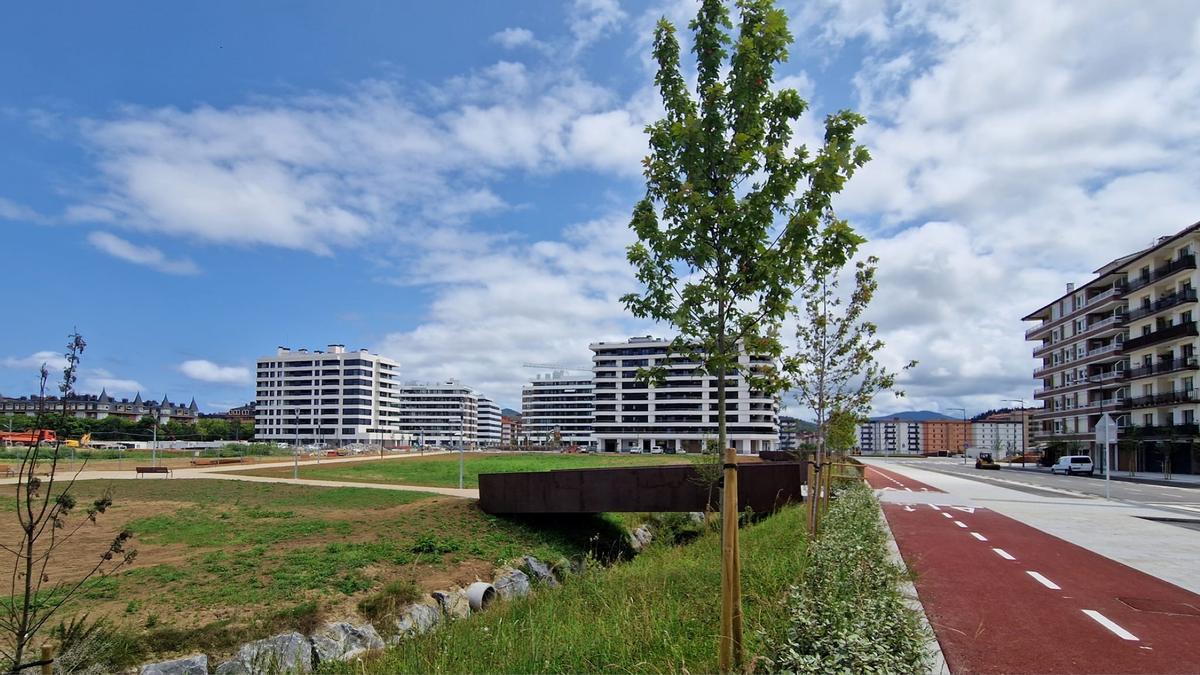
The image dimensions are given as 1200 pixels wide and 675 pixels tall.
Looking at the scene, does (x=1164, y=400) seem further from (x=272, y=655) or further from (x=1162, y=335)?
(x=272, y=655)

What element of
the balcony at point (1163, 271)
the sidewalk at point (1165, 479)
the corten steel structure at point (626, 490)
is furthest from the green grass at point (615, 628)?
the balcony at point (1163, 271)

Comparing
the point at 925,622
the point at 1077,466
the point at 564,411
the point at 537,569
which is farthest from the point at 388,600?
the point at 564,411

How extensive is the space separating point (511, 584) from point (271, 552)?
17.0 ft

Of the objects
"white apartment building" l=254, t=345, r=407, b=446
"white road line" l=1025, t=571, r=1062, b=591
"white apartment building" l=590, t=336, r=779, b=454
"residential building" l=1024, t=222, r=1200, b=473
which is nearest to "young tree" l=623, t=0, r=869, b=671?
"white road line" l=1025, t=571, r=1062, b=591

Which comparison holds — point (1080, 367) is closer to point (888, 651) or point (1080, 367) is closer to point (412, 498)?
point (412, 498)

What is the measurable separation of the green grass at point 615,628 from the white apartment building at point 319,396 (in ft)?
474

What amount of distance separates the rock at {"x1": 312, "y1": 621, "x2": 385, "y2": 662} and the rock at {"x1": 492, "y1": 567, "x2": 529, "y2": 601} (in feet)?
8.15

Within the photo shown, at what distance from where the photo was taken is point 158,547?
14102mm

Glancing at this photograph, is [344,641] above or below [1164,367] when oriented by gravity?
below

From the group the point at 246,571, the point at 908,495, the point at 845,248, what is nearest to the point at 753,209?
the point at 845,248

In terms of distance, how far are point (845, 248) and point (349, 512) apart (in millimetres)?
16755

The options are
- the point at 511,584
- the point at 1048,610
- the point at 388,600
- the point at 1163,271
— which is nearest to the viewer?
the point at 1048,610

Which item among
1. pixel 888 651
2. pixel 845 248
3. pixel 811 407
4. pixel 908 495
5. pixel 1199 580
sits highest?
pixel 845 248

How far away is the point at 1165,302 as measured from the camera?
58.0 m
